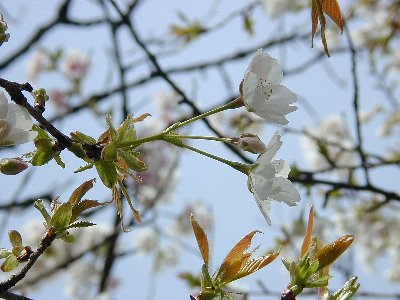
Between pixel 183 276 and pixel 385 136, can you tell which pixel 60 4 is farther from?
pixel 385 136

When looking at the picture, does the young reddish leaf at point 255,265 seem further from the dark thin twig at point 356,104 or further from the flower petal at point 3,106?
the dark thin twig at point 356,104

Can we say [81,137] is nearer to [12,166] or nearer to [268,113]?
[12,166]

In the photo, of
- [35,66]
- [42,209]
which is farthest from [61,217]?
[35,66]

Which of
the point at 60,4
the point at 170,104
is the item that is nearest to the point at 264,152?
the point at 60,4

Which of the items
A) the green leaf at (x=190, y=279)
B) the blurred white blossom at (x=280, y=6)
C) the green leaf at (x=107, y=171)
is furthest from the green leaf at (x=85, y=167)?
the blurred white blossom at (x=280, y=6)

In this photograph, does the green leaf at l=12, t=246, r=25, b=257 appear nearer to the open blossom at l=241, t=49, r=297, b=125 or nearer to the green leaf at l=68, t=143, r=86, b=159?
the green leaf at l=68, t=143, r=86, b=159
